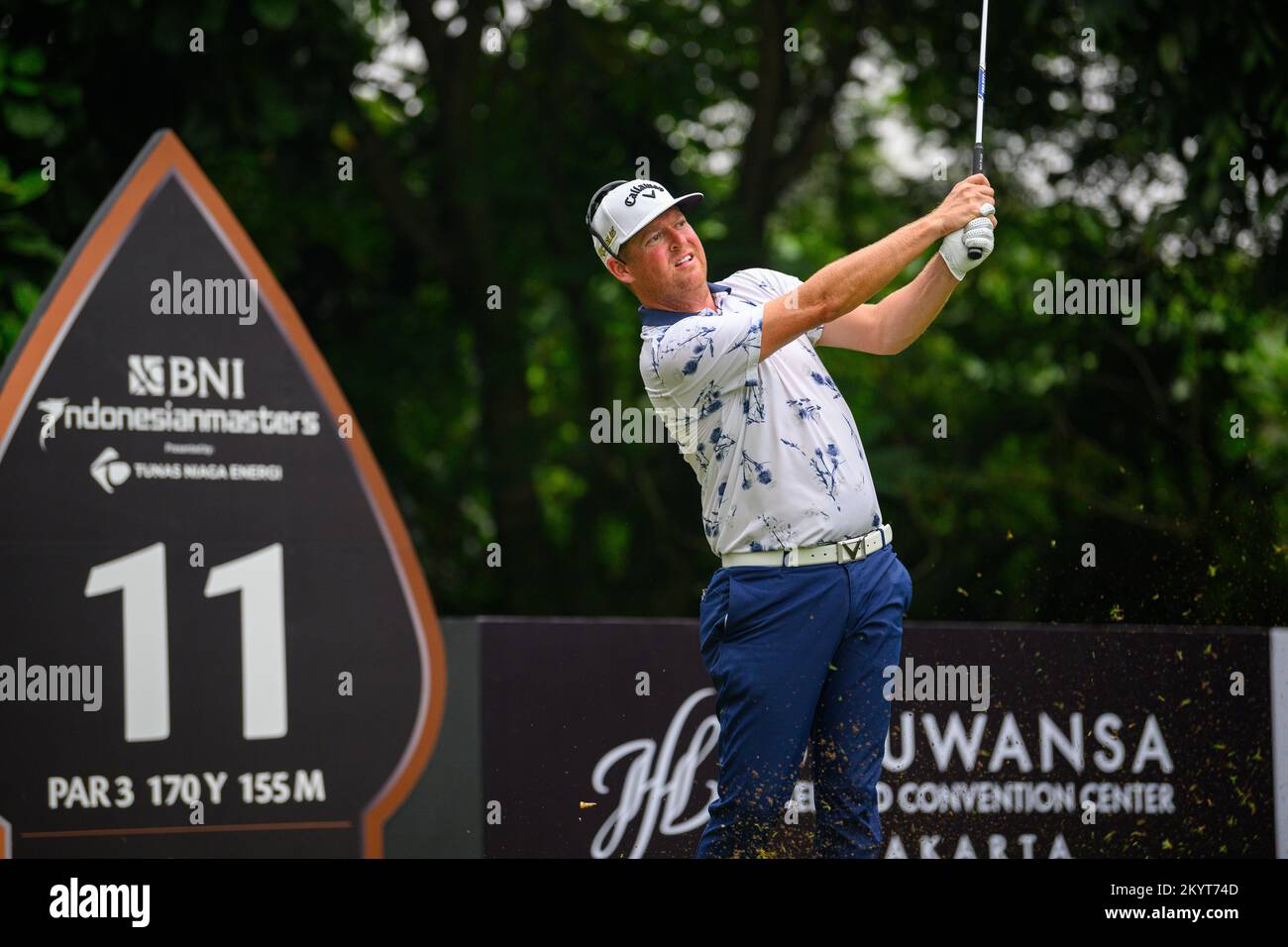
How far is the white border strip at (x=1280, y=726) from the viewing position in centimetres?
671

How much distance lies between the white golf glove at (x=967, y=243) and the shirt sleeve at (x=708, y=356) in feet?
1.99

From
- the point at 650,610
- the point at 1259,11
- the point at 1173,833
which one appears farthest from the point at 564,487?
the point at 1173,833

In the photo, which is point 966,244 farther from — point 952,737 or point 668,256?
point 952,737

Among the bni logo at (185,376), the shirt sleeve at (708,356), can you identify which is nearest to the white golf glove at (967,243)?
the shirt sleeve at (708,356)

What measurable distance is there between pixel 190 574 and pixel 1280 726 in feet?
16.1

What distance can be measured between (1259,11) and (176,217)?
242 inches

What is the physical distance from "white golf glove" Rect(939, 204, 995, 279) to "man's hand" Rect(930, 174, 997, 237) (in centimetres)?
2

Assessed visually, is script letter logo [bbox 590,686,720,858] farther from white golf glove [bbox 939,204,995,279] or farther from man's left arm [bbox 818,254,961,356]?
white golf glove [bbox 939,204,995,279]

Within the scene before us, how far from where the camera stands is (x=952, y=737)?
285 inches

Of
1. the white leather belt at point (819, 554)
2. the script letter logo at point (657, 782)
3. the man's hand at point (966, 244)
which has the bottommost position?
the script letter logo at point (657, 782)

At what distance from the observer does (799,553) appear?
4652mm

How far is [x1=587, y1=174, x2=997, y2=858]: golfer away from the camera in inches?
181

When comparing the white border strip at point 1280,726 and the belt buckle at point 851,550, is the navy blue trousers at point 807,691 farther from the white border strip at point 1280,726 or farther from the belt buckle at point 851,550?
the white border strip at point 1280,726

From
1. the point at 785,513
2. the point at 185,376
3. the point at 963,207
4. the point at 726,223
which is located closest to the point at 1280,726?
the point at 785,513
